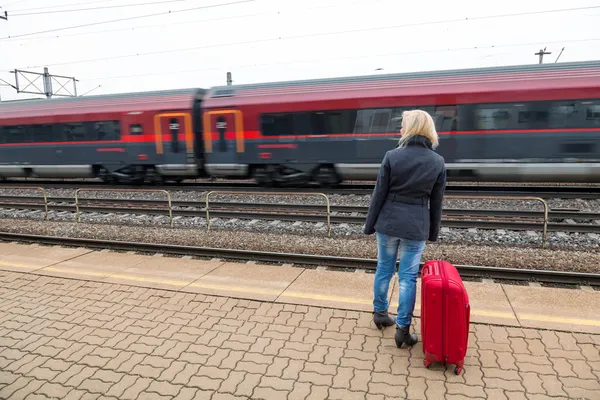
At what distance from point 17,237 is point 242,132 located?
19.2 ft

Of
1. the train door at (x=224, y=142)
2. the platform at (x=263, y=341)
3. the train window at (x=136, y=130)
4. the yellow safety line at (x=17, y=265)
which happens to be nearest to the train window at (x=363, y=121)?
the train door at (x=224, y=142)

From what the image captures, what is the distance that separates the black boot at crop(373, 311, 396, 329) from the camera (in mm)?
3412

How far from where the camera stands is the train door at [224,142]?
11.2m

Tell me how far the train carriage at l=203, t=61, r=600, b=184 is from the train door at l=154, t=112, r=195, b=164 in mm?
834

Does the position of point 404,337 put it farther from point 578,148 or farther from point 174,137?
point 174,137

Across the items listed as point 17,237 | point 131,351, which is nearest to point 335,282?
point 131,351

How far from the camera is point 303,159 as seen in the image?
1076 centimetres

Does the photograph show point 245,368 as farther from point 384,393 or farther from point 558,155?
point 558,155

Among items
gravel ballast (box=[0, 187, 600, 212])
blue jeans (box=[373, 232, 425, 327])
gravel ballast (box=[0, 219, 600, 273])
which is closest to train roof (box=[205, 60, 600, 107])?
gravel ballast (box=[0, 187, 600, 212])

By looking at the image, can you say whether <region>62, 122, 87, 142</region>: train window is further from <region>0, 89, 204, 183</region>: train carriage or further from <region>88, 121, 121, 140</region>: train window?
<region>88, 121, 121, 140</region>: train window

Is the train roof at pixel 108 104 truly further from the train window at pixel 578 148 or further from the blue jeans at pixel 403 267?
the blue jeans at pixel 403 267

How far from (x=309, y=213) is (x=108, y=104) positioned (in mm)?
8249

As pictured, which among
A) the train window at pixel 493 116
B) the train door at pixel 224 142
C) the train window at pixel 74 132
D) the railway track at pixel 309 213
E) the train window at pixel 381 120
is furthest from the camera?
the train window at pixel 74 132

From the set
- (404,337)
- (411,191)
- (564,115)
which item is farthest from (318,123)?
(404,337)
